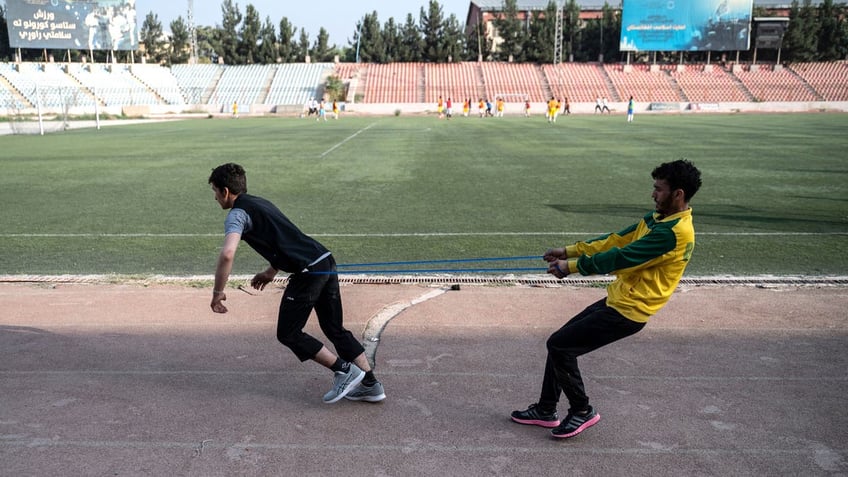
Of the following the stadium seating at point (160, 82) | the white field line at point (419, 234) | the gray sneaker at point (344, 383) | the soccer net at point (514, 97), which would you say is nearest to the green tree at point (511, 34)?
the soccer net at point (514, 97)

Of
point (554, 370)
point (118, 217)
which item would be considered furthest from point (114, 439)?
point (118, 217)

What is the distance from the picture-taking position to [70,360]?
5.56 m

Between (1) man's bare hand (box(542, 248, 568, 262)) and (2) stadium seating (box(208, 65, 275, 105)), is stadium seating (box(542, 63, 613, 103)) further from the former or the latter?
(1) man's bare hand (box(542, 248, 568, 262))

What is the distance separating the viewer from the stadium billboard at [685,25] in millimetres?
68438

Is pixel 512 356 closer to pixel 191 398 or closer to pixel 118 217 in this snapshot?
pixel 191 398

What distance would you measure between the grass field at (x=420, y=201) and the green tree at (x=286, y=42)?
59.1m

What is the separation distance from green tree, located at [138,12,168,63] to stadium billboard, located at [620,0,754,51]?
182ft

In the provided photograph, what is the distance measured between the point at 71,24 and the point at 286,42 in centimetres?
2532

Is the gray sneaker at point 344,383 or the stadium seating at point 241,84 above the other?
the stadium seating at point 241,84

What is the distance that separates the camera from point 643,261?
3912 millimetres

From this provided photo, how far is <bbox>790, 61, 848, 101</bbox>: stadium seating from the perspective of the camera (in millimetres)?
67062

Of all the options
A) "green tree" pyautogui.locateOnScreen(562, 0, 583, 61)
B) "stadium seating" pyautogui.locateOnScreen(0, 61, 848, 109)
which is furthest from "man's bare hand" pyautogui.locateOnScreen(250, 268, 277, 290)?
"green tree" pyautogui.locateOnScreen(562, 0, 583, 61)

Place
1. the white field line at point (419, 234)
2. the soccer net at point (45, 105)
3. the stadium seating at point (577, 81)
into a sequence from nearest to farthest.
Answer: the white field line at point (419, 234), the soccer net at point (45, 105), the stadium seating at point (577, 81)

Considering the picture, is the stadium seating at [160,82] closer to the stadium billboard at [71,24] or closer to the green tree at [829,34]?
the stadium billboard at [71,24]
